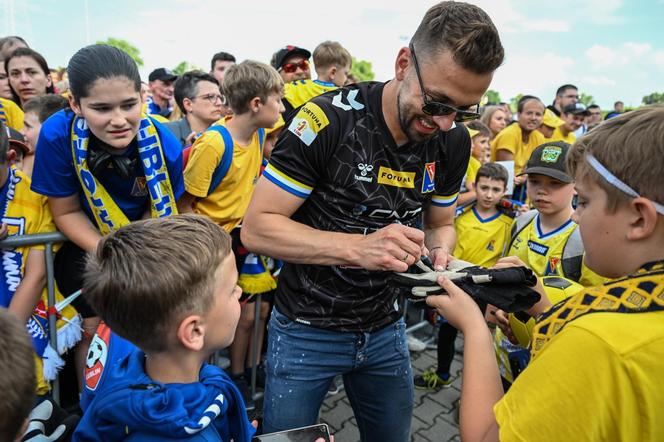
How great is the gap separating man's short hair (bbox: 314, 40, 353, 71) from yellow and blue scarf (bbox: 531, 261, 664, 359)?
5.31 metres

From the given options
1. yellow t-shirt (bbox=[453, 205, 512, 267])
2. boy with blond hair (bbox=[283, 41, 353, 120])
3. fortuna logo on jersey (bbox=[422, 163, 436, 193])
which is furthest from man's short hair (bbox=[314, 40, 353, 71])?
fortuna logo on jersey (bbox=[422, 163, 436, 193])

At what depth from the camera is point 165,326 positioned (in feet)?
4.76

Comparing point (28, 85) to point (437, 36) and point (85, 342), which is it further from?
point (437, 36)

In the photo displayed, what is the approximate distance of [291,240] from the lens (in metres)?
1.91

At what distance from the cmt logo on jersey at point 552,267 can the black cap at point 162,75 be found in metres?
6.51

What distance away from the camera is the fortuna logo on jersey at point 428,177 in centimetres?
210

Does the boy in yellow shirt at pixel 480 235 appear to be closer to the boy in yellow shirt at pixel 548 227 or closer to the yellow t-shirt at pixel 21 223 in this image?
the boy in yellow shirt at pixel 548 227

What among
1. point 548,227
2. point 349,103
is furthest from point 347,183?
point 548,227

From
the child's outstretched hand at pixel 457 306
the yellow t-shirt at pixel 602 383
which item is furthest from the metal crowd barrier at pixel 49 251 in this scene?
the yellow t-shirt at pixel 602 383

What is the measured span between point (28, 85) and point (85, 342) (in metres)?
3.22

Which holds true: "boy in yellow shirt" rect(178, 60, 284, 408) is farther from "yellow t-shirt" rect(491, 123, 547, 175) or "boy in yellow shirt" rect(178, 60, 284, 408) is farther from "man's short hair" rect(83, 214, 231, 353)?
"yellow t-shirt" rect(491, 123, 547, 175)

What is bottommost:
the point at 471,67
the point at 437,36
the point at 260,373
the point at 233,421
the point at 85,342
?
the point at 260,373

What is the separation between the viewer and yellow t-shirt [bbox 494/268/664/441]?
1.02 metres

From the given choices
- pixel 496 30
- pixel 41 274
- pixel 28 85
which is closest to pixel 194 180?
pixel 41 274
